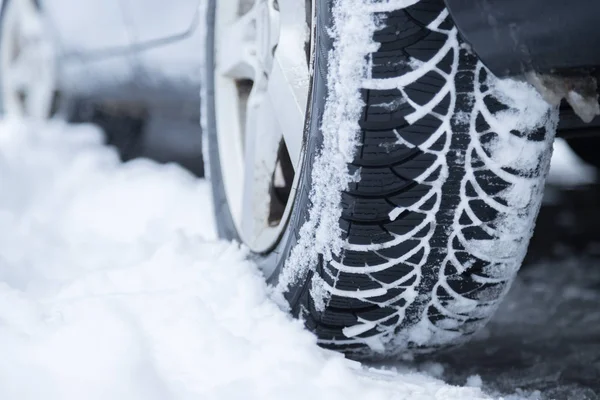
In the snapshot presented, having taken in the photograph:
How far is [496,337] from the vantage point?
1.20m

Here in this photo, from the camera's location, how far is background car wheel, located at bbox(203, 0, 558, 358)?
83 centimetres

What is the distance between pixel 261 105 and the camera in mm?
1229

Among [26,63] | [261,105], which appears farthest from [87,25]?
[261,105]

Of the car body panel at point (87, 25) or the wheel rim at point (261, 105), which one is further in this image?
the car body panel at point (87, 25)

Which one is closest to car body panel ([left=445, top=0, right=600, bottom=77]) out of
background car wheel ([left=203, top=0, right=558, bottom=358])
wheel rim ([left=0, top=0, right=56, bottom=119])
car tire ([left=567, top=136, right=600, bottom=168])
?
background car wheel ([left=203, top=0, right=558, bottom=358])

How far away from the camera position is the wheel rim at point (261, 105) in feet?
3.50

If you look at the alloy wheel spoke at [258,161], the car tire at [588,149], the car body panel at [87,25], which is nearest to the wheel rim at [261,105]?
the alloy wheel spoke at [258,161]

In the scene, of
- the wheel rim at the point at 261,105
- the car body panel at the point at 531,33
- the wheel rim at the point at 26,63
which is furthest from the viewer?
the wheel rim at the point at 26,63

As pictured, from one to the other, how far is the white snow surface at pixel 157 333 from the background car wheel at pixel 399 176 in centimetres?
8

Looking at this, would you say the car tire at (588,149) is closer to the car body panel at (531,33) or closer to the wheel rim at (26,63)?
the car body panel at (531,33)

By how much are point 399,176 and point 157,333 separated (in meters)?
0.42

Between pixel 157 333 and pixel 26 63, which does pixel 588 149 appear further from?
pixel 26 63

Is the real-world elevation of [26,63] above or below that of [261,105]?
below

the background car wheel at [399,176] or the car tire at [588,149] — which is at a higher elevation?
the background car wheel at [399,176]
